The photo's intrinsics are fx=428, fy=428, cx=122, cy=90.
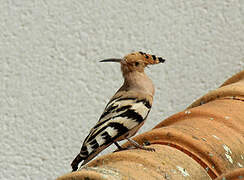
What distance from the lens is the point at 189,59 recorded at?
115cm

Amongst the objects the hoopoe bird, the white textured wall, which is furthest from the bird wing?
the white textured wall

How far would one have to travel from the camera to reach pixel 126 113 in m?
0.56

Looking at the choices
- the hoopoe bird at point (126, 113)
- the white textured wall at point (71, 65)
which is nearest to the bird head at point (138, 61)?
the hoopoe bird at point (126, 113)

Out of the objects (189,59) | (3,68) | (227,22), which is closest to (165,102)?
(189,59)

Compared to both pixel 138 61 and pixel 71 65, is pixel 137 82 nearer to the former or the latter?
pixel 138 61

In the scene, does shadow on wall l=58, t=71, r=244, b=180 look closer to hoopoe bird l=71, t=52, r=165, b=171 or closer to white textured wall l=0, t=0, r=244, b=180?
hoopoe bird l=71, t=52, r=165, b=171

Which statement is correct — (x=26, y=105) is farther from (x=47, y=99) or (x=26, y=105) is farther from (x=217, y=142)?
(x=217, y=142)

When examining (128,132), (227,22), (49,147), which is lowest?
(49,147)

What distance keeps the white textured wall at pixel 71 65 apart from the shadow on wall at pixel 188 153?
438mm

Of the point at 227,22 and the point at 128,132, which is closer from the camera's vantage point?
the point at 128,132

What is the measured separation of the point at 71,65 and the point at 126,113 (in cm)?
55

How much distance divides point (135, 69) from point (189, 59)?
60 centimetres

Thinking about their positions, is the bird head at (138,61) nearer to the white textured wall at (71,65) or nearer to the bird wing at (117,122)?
the bird wing at (117,122)

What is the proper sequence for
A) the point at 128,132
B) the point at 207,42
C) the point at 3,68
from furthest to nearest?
the point at 207,42 < the point at 3,68 < the point at 128,132
